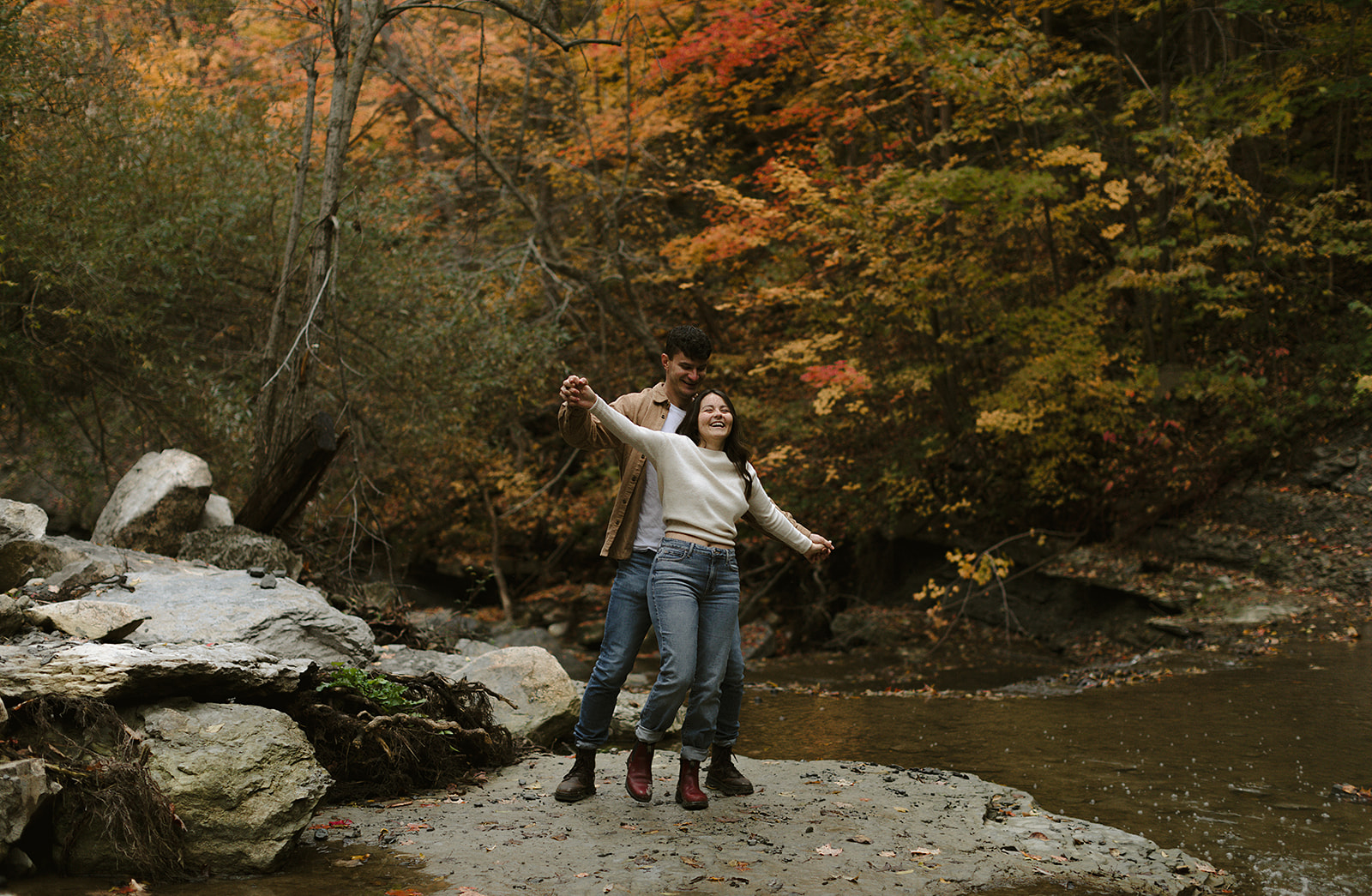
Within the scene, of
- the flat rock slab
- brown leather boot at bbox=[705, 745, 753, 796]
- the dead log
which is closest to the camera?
the flat rock slab

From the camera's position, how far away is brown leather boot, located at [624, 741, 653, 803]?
4008 mm

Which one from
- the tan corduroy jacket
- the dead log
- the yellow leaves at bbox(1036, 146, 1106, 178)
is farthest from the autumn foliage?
the tan corduroy jacket

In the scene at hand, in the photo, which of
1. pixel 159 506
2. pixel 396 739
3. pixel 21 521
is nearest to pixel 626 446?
pixel 396 739

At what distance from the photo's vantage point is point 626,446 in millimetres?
4141

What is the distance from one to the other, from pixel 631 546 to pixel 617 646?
1.37 feet

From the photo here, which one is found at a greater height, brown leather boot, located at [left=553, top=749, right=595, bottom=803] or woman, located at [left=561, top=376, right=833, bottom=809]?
woman, located at [left=561, top=376, right=833, bottom=809]

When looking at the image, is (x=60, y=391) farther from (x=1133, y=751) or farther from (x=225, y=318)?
(x=1133, y=751)

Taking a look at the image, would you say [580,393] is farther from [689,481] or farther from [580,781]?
[580,781]

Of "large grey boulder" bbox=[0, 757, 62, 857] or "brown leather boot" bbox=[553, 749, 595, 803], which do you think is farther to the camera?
"brown leather boot" bbox=[553, 749, 595, 803]

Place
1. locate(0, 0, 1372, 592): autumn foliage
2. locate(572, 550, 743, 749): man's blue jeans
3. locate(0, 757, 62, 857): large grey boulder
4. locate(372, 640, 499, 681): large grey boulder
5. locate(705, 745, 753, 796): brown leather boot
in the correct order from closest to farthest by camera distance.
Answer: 1. locate(0, 757, 62, 857): large grey boulder
2. locate(572, 550, 743, 749): man's blue jeans
3. locate(705, 745, 753, 796): brown leather boot
4. locate(372, 640, 499, 681): large grey boulder
5. locate(0, 0, 1372, 592): autumn foliage

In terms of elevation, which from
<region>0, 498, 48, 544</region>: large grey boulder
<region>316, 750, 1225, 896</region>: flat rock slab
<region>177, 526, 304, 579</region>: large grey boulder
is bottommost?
<region>316, 750, 1225, 896</region>: flat rock slab

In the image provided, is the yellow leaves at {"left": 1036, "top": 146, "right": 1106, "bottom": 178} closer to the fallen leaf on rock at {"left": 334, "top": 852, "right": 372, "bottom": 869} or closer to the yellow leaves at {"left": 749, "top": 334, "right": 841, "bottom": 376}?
the yellow leaves at {"left": 749, "top": 334, "right": 841, "bottom": 376}

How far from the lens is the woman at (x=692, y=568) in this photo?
149 inches

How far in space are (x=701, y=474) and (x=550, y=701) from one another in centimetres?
228
